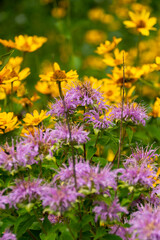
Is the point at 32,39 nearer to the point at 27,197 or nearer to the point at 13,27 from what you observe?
the point at 27,197

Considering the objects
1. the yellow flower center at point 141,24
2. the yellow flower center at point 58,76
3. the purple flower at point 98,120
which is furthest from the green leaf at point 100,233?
the yellow flower center at point 141,24

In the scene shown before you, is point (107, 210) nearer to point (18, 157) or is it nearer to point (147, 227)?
point (147, 227)

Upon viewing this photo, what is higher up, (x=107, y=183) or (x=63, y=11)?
(x=63, y=11)

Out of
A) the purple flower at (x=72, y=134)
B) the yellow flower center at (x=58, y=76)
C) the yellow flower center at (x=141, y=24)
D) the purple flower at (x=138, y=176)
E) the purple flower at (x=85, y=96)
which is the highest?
the yellow flower center at (x=141, y=24)

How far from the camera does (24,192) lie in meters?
0.85

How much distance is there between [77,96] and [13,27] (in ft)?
11.7

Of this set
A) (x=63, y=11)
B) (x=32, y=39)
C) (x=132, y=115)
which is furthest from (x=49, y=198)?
(x=63, y=11)

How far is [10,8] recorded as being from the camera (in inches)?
203

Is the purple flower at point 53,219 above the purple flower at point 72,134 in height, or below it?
below

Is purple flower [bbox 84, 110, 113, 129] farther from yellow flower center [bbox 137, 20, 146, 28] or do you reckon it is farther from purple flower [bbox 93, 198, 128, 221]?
yellow flower center [bbox 137, 20, 146, 28]

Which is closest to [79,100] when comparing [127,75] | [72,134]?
[72,134]

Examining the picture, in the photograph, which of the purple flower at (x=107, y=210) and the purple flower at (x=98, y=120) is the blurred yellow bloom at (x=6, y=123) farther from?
the purple flower at (x=107, y=210)

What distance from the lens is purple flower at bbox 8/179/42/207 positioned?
2.78ft

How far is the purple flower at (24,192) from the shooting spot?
0.85 metres
